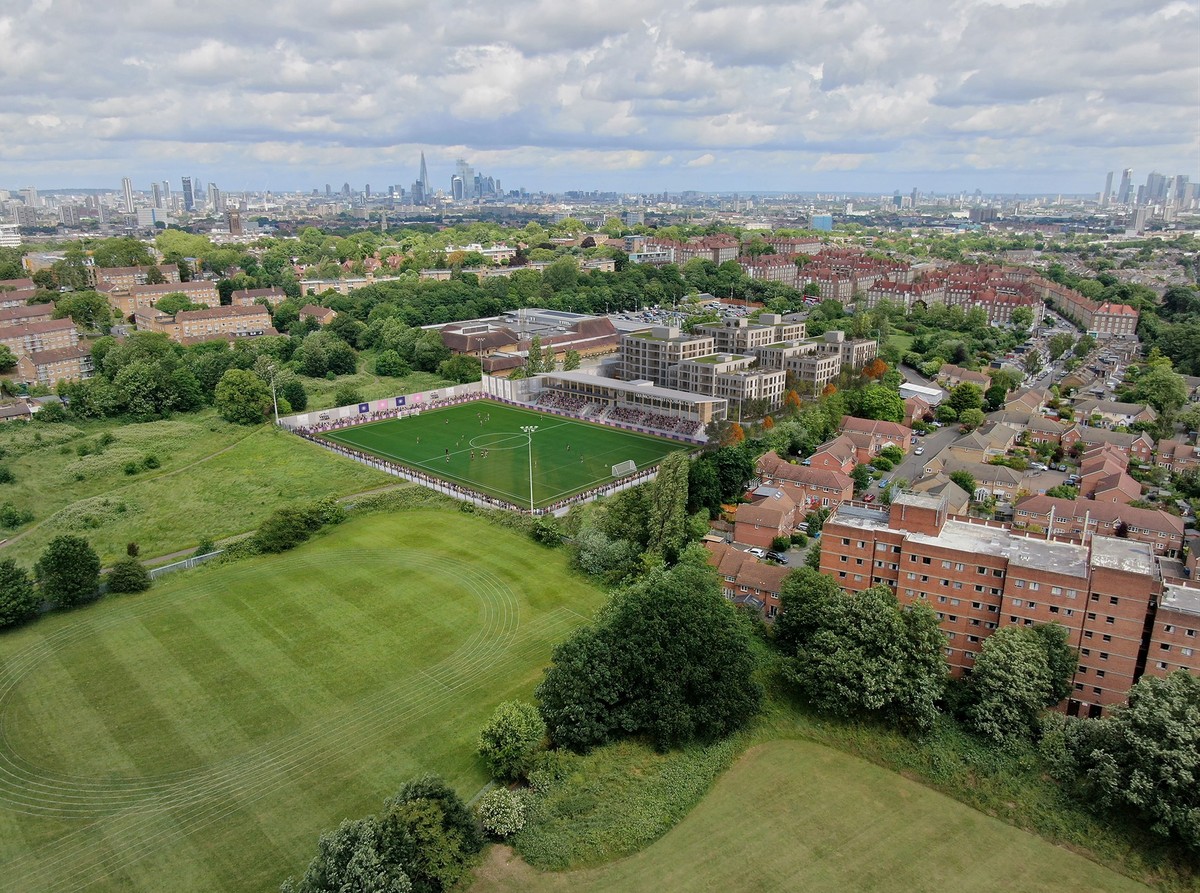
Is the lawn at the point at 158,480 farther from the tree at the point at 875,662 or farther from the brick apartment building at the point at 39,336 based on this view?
the tree at the point at 875,662

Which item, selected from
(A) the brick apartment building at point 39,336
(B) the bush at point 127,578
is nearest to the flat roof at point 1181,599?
(B) the bush at point 127,578

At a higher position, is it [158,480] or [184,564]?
[158,480]

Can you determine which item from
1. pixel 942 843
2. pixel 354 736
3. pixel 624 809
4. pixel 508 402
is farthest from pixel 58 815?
pixel 508 402

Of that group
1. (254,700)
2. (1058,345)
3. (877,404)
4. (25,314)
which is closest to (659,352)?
(877,404)

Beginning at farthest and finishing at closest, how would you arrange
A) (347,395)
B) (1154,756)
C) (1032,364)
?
1. (1032,364)
2. (347,395)
3. (1154,756)

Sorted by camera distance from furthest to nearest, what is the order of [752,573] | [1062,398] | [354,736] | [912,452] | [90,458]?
[1062,398]
[912,452]
[90,458]
[752,573]
[354,736]

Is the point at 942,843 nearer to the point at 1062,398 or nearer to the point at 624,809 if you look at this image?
the point at 624,809

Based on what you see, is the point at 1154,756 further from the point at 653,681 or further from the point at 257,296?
the point at 257,296

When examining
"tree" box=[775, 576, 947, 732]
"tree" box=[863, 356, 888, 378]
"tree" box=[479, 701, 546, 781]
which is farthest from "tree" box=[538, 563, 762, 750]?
"tree" box=[863, 356, 888, 378]

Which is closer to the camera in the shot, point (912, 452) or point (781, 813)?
point (781, 813)
